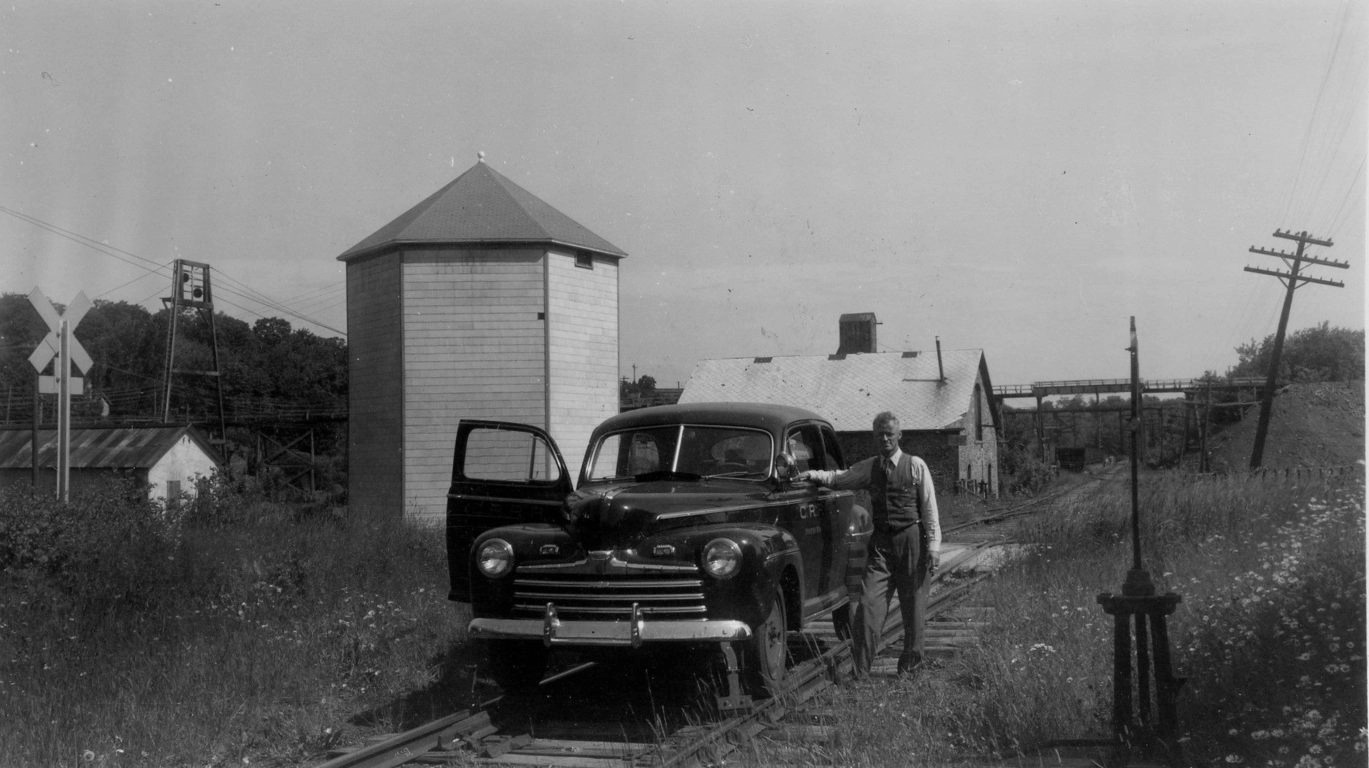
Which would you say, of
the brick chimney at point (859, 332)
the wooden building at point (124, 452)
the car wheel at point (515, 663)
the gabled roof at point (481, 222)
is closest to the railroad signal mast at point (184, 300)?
the wooden building at point (124, 452)

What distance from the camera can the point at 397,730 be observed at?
22.4 ft

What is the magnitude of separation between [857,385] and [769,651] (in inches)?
1346

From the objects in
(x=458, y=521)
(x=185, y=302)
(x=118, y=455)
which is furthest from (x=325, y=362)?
(x=458, y=521)

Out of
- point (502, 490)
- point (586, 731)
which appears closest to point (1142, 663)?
point (586, 731)

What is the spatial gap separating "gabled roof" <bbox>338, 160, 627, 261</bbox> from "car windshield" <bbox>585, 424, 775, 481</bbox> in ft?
54.2

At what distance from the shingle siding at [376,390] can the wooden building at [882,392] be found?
1723 centimetres

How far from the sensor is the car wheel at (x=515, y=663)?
24.0ft

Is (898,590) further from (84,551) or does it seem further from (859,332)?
(859,332)

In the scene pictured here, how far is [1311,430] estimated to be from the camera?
2386 centimetres

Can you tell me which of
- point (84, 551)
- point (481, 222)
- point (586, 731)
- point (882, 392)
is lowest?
point (586, 731)

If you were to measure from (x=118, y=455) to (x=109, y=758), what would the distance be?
30669 mm

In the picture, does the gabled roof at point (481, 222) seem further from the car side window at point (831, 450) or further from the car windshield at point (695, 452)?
the car windshield at point (695, 452)

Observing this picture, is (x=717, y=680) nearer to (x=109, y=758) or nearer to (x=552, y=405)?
(x=109, y=758)

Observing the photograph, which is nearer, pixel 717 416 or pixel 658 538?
pixel 658 538
